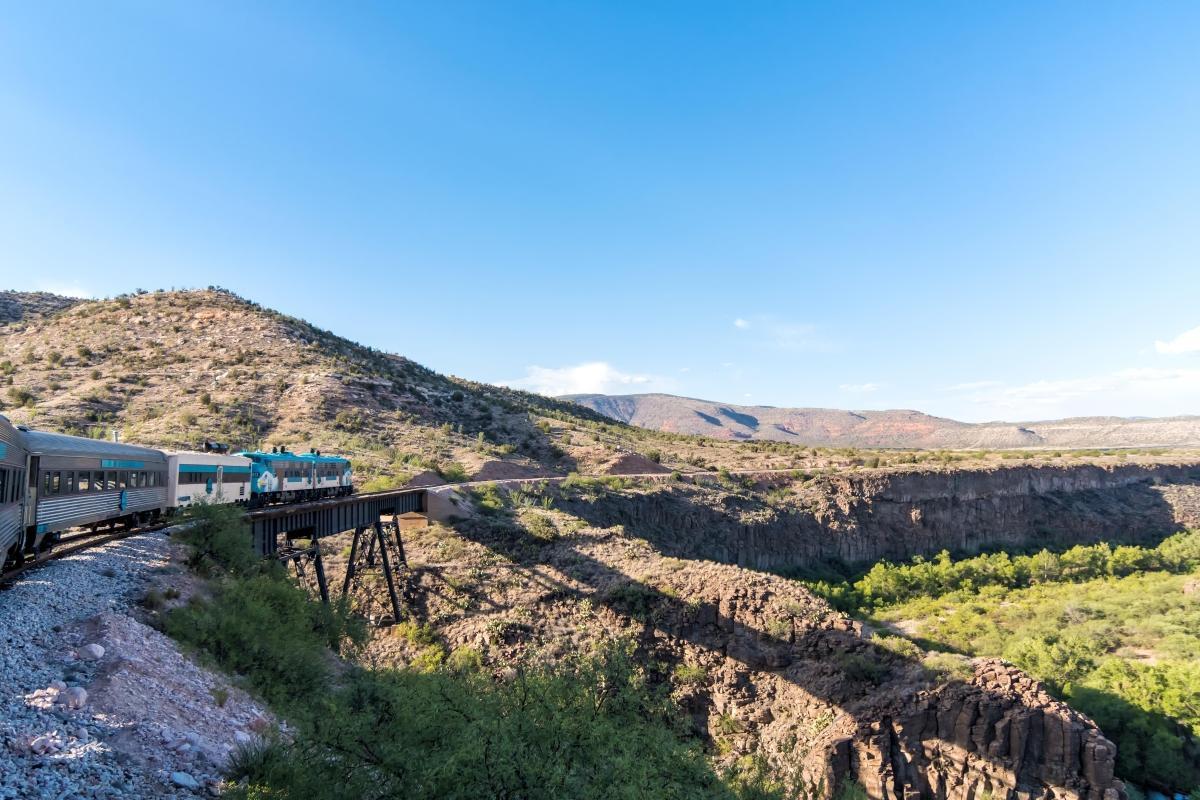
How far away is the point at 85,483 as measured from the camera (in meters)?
16.0

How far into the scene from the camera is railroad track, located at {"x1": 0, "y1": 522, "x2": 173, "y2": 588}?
12.7 m

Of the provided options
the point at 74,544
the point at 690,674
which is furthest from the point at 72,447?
the point at 690,674

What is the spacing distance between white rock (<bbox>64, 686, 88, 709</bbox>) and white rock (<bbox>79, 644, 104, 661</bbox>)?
1323 millimetres

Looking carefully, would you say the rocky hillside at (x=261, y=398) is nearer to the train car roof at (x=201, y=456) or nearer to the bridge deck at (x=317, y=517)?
the bridge deck at (x=317, y=517)

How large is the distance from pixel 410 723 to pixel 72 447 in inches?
500

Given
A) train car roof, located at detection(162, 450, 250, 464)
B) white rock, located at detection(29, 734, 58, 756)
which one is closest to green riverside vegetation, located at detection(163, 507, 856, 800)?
white rock, located at detection(29, 734, 58, 756)

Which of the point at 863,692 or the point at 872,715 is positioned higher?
the point at 863,692

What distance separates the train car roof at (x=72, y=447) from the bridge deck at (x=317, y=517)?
381 cm

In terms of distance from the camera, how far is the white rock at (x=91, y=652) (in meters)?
9.20

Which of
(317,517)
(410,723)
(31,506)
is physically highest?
(31,506)

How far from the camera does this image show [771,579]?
26625 millimetres

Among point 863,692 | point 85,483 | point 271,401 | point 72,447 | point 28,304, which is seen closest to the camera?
point 72,447

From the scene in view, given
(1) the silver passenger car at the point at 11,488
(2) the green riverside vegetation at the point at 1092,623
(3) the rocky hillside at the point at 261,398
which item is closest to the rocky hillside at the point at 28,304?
(3) the rocky hillside at the point at 261,398

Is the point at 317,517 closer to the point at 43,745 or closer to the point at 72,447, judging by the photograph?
the point at 72,447
